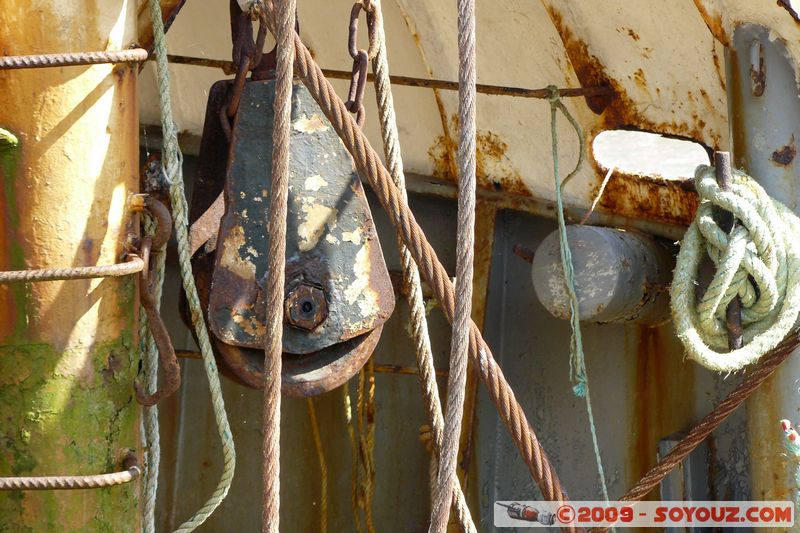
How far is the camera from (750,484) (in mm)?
2254

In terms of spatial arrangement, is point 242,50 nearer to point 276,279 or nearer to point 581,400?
point 276,279

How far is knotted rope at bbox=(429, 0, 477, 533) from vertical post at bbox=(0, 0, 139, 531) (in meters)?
0.63

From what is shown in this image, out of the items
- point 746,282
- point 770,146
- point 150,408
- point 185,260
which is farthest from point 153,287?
point 770,146

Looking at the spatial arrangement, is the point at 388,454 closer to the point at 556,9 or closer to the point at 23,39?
the point at 556,9

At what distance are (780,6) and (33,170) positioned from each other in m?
1.53

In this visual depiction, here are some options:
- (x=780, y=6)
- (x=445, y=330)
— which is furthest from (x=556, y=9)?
(x=445, y=330)

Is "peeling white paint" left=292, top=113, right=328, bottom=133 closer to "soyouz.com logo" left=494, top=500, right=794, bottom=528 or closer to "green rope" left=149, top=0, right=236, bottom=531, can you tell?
"green rope" left=149, top=0, right=236, bottom=531

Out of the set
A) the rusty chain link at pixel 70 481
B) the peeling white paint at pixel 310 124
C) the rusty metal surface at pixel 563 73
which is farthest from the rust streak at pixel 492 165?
the rusty chain link at pixel 70 481

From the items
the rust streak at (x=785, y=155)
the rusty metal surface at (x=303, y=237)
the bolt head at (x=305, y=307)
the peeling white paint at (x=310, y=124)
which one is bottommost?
the bolt head at (x=305, y=307)

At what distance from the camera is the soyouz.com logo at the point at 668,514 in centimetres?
218

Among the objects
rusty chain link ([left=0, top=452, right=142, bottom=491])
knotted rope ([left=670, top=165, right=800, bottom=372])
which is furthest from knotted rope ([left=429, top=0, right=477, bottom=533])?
knotted rope ([left=670, top=165, right=800, bottom=372])

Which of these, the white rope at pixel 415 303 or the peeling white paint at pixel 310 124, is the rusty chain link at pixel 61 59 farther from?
the white rope at pixel 415 303

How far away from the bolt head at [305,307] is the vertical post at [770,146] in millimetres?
1067

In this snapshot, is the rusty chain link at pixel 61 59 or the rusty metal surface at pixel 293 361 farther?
the rusty metal surface at pixel 293 361
